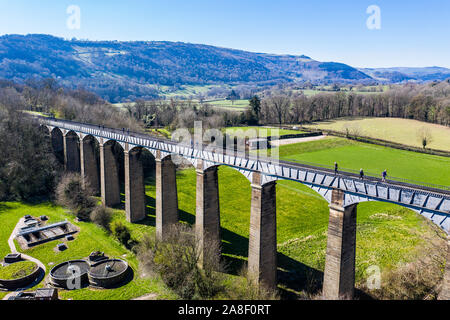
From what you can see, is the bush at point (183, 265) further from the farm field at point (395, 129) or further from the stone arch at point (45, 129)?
the farm field at point (395, 129)

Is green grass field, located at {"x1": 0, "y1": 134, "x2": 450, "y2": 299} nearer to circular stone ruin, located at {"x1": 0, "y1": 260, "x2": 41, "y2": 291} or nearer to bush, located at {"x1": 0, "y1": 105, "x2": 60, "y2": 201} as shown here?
circular stone ruin, located at {"x1": 0, "y1": 260, "x2": 41, "y2": 291}

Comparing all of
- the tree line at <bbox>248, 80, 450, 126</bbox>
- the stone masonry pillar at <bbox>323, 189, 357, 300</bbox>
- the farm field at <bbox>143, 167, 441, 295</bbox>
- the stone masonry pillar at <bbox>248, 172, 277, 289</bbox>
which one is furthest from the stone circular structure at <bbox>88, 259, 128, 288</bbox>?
the tree line at <bbox>248, 80, 450, 126</bbox>

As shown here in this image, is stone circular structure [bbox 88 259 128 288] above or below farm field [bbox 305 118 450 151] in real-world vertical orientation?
below

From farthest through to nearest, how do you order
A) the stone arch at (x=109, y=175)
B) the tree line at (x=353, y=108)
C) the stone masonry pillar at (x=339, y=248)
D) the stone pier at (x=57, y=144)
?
the tree line at (x=353, y=108) < the stone pier at (x=57, y=144) < the stone arch at (x=109, y=175) < the stone masonry pillar at (x=339, y=248)

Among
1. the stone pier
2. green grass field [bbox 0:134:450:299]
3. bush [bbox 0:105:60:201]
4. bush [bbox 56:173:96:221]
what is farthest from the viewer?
the stone pier

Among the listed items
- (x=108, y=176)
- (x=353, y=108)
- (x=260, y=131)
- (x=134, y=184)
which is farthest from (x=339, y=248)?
(x=353, y=108)

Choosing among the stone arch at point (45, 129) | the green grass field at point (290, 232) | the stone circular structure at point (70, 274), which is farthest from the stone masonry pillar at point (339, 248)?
the stone arch at point (45, 129)

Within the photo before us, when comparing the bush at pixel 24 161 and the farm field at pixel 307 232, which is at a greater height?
the bush at pixel 24 161
